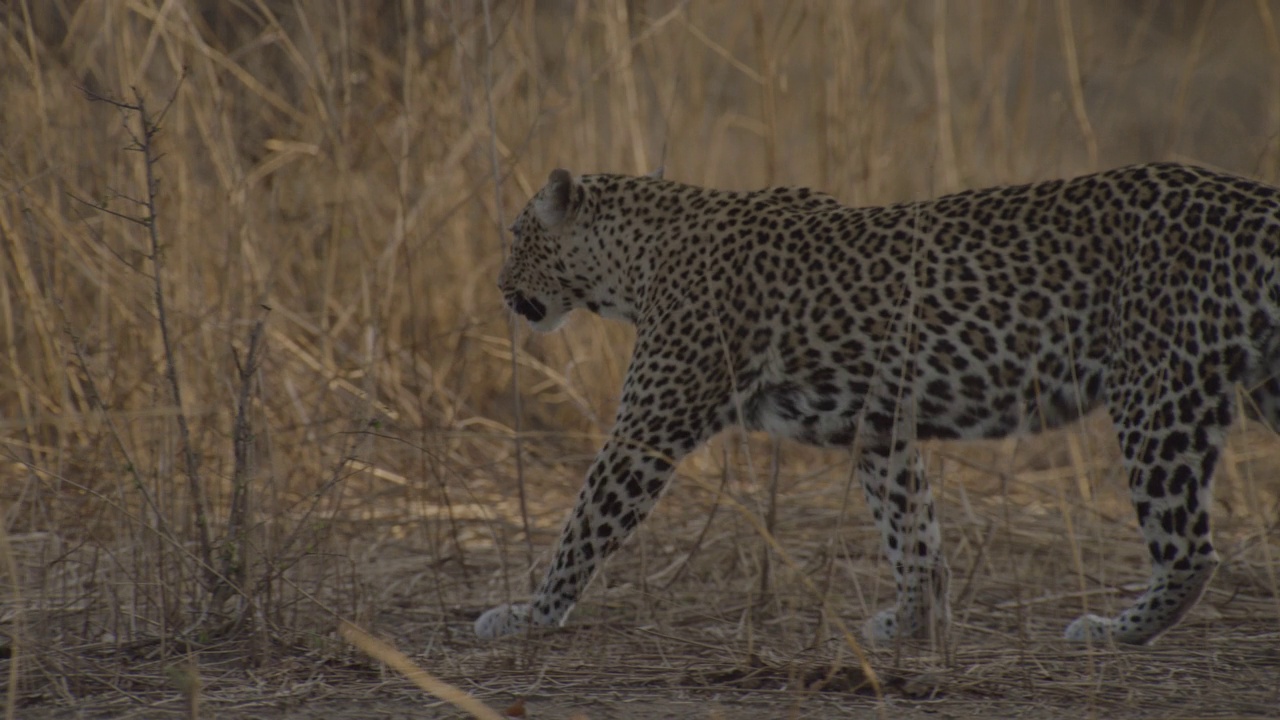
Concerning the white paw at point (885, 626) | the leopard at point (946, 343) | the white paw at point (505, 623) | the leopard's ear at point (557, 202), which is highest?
the leopard's ear at point (557, 202)

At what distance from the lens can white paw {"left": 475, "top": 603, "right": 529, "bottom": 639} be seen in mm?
5023

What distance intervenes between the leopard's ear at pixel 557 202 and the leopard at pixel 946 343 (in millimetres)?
81

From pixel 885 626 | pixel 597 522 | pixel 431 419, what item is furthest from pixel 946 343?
pixel 431 419

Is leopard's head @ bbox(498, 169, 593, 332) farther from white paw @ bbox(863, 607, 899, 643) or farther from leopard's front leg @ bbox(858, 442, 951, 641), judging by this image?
white paw @ bbox(863, 607, 899, 643)

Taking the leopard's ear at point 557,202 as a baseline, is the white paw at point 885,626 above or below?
below

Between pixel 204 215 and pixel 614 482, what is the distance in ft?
9.47

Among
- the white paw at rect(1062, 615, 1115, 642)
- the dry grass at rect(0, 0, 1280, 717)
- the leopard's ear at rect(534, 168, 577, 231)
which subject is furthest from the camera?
the leopard's ear at rect(534, 168, 577, 231)

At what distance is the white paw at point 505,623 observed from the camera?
5.02 meters

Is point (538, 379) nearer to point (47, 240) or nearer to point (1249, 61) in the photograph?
point (47, 240)

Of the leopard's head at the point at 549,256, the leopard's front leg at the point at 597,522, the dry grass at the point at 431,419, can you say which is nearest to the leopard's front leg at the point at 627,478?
the leopard's front leg at the point at 597,522

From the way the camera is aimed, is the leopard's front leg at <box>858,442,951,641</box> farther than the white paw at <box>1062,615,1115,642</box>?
Yes

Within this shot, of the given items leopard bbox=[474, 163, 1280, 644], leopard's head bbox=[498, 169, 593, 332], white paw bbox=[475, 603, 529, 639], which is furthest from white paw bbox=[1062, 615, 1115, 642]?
leopard's head bbox=[498, 169, 593, 332]

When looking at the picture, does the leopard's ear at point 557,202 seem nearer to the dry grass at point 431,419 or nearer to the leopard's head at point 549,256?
the leopard's head at point 549,256

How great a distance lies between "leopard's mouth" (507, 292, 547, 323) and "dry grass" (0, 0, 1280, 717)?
17.0 inches
